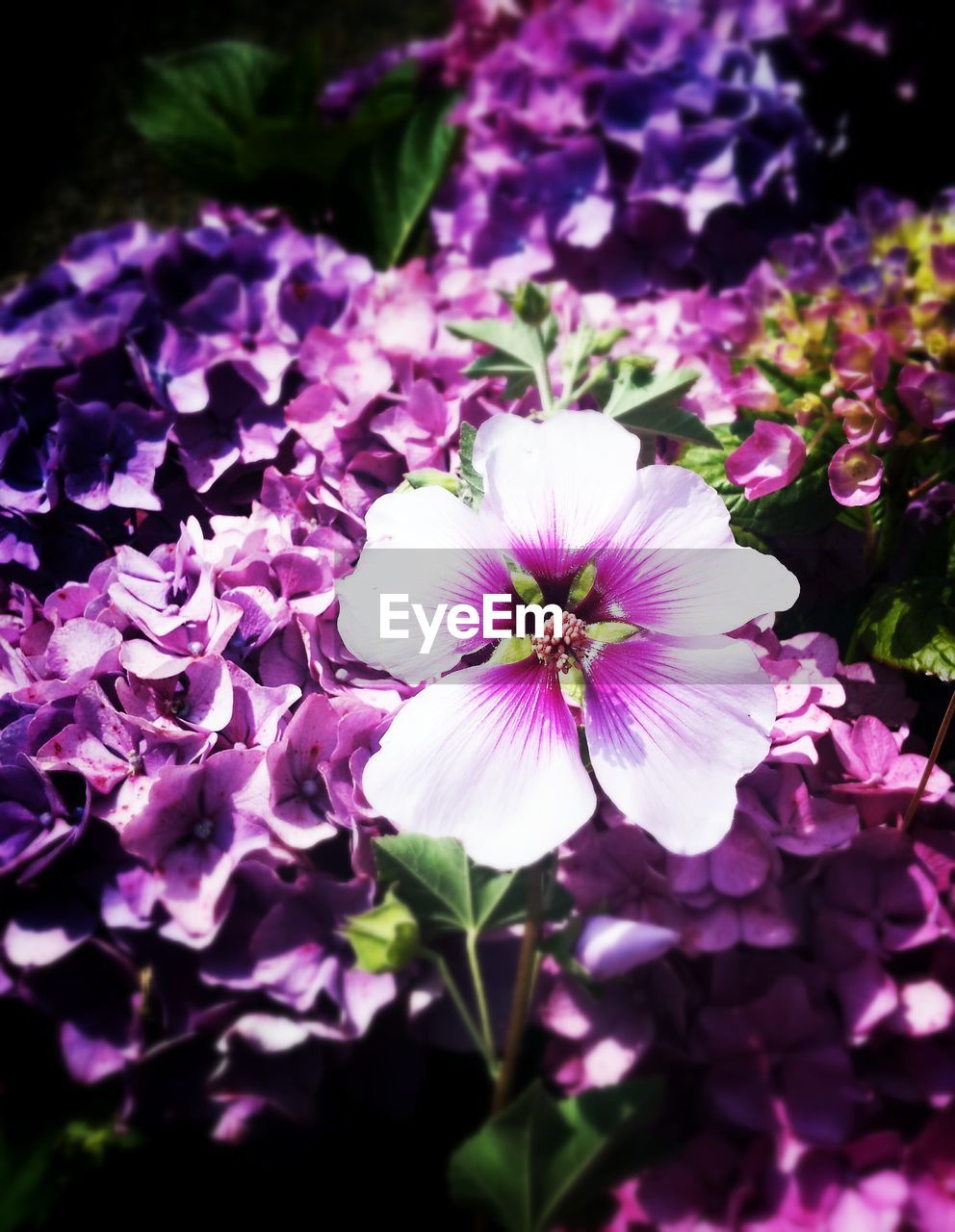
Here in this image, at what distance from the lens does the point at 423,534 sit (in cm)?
58

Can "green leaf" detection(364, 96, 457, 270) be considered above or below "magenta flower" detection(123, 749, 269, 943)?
above

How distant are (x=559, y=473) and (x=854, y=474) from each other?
10.3 inches

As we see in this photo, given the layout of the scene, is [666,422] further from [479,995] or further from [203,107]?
[203,107]

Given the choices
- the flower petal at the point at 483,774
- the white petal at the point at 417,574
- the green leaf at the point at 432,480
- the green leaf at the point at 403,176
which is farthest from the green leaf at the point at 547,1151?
the green leaf at the point at 403,176

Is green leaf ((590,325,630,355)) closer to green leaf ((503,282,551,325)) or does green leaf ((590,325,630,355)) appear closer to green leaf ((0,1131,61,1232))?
green leaf ((503,282,551,325))

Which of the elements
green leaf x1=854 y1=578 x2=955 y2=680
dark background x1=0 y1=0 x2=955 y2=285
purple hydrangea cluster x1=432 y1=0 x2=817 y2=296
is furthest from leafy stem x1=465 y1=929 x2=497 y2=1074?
dark background x1=0 y1=0 x2=955 y2=285

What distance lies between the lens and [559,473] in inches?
23.2

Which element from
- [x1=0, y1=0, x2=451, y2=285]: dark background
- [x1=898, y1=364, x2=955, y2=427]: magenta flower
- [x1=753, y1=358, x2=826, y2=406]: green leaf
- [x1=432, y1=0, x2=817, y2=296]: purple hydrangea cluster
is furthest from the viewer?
[x1=0, y1=0, x2=451, y2=285]: dark background

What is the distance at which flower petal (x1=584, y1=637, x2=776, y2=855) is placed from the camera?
53 cm

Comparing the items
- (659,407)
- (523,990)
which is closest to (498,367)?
(659,407)

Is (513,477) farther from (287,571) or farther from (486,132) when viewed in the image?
(486,132)

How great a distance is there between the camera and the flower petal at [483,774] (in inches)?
20.5

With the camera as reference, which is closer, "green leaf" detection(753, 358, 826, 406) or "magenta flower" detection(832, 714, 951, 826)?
"magenta flower" detection(832, 714, 951, 826)

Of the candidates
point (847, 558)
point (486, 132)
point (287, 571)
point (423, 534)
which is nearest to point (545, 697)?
point (423, 534)
